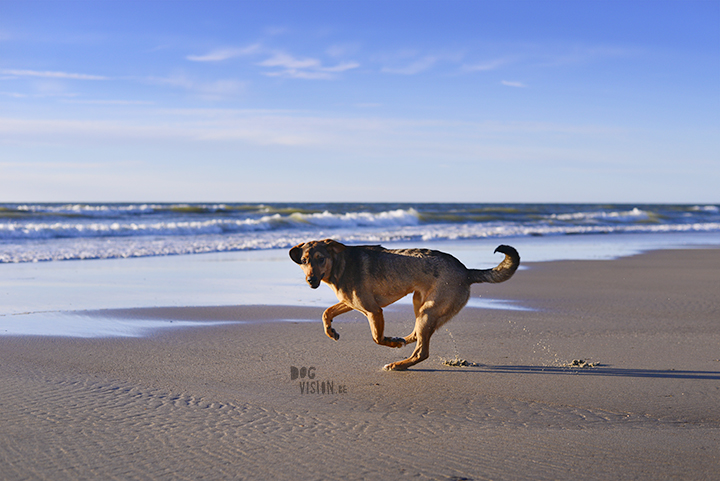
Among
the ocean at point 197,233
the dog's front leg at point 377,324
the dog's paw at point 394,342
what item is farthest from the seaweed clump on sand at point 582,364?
the ocean at point 197,233

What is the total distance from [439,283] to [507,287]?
6247mm

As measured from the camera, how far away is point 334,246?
5.82m

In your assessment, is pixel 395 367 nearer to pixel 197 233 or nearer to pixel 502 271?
pixel 502 271

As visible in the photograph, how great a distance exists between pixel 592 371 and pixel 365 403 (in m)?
2.28

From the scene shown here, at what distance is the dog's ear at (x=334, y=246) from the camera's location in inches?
229

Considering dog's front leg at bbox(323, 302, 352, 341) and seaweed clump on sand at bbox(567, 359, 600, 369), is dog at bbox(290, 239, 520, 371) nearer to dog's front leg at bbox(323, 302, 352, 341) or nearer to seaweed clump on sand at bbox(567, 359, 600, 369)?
dog's front leg at bbox(323, 302, 352, 341)

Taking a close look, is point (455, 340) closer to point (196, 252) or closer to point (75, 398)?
point (75, 398)

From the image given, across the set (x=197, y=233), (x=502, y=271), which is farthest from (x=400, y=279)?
(x=197, y=233)

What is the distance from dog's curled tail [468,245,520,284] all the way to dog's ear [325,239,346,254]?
3.99ft

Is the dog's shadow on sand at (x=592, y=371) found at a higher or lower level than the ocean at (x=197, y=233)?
lower

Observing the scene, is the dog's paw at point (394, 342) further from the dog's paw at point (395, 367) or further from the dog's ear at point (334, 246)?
the dog's ear at point (334, 246)

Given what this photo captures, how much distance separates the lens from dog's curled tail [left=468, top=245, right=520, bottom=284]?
587 centimetres

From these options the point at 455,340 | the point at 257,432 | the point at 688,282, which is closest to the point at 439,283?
the point at 455,340

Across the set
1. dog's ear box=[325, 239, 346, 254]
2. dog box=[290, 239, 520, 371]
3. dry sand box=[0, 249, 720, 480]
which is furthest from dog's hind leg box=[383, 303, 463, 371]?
dog's ear box=[325, 239, 346, 254]
